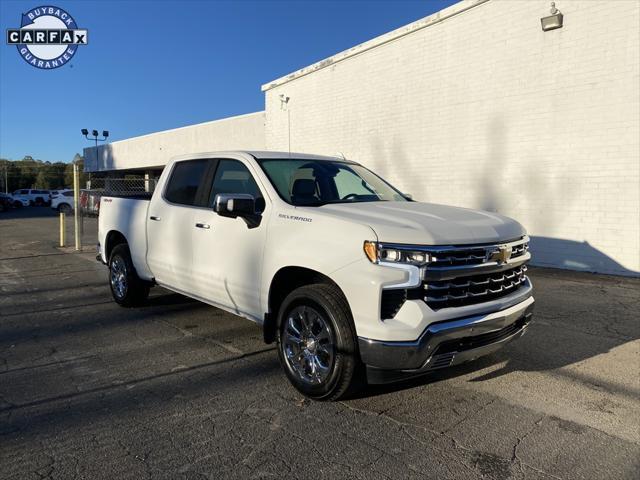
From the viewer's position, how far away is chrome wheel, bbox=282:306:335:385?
3.65m

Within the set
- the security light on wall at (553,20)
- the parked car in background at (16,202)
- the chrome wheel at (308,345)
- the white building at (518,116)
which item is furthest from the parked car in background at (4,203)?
the chrome wheel at (308,345)

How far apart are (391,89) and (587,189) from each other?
5817 millimetres

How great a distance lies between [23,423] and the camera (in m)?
3.44

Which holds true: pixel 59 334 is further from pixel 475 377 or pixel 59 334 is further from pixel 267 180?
pixel 475 377

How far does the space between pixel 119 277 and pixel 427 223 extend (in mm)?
4649

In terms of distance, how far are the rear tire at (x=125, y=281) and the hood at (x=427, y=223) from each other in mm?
3363

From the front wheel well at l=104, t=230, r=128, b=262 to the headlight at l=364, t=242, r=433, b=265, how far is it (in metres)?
4.65

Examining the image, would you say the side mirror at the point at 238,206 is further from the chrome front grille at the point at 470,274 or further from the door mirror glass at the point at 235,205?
the chrome front grille at the point at 470,274

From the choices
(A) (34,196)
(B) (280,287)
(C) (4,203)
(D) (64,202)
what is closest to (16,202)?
(A) (34,196)

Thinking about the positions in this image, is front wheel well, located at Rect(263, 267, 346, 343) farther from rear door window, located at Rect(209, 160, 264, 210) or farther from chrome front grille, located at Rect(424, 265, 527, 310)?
chrome front grille, located at Rect(424, 265, 527, 310)

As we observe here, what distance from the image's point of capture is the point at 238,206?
13.5 feet

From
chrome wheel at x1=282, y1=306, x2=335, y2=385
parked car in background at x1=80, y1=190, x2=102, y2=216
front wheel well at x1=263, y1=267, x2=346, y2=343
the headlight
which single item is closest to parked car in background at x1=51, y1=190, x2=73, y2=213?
parked car in background at x1=80, y1=190, x2=102, y2=216

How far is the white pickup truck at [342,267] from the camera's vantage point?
331 centimetres

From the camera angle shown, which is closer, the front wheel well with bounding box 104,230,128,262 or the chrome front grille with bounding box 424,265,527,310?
the chrome front grille with bounding box 424,265,527,310
